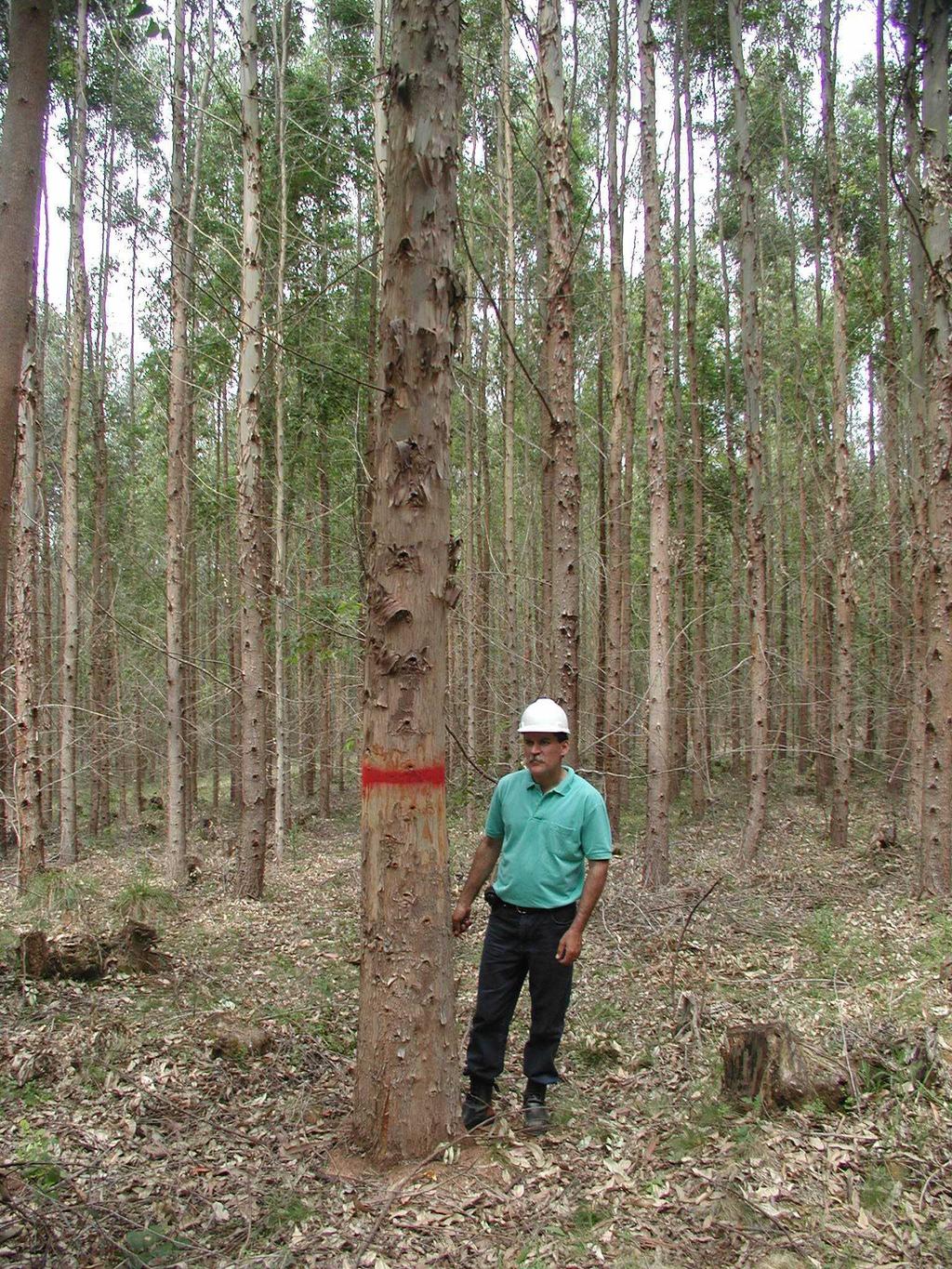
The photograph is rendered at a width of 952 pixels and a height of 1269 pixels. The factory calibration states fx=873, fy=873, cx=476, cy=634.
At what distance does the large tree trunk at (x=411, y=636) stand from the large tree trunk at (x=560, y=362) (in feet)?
13.1

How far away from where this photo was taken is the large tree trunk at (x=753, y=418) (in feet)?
36.0

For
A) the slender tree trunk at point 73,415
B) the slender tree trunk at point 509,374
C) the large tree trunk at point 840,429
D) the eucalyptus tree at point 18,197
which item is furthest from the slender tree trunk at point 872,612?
the eucalyptus tree at point 18,197

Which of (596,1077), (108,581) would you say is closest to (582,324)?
(108,581)

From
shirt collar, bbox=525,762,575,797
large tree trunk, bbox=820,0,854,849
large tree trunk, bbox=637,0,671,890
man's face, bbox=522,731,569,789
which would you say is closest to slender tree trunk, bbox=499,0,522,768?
large tree trunk, bbox=637,0,671,890

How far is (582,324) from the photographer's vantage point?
63.7 feet

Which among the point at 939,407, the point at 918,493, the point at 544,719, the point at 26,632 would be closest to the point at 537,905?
the point at 544,719

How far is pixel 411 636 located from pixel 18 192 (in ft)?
6.76

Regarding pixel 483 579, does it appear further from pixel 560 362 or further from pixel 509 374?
pixel 560 362

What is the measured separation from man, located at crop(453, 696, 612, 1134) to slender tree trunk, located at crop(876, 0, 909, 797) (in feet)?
27.6

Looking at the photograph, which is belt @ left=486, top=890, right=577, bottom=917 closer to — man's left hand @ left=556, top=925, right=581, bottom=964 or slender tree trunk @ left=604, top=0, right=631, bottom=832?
man's left hand @ left=556, top=925, right=581, bottom=964

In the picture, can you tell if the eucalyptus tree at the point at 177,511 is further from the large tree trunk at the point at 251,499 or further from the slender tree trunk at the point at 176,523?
the large tree trunk at the point at 251,499

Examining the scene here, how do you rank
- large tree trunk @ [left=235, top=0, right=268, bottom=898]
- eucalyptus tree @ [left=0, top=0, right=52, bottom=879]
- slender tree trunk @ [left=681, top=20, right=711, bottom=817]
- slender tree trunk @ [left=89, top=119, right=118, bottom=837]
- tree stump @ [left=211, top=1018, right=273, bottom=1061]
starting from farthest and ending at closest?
slender tree trunk @ [left=89, top=119, right=118, bottom=837] → slender tree trunk @ [left=681, top=20, right=711, bottom=817] → large tree trunk @ [left=235, top=0, right=268, bottom=898] → tree stump @ [left=211, top=1018, right=273, bottom=1061] → eucalyptus tree @ [left=0, top=0, right=52, bottom=879]

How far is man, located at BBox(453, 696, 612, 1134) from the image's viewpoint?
3906 millimetres

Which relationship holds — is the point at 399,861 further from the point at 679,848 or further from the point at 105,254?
the point at 105,254
